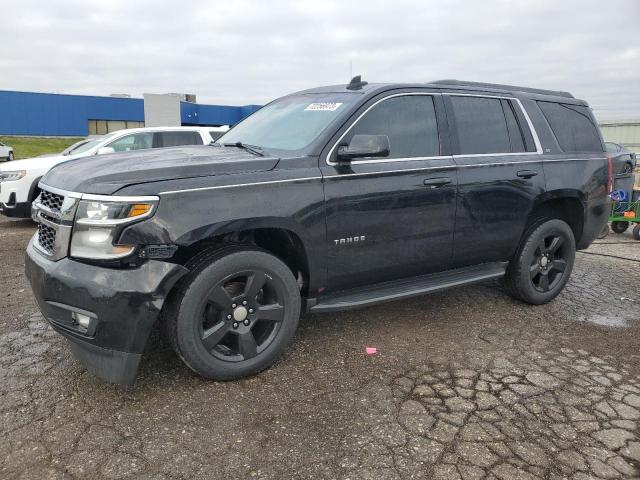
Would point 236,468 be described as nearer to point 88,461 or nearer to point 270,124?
point 88,461

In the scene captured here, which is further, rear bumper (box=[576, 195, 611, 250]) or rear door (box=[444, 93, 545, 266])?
rear bumper (box=[576, 195, 611, 250])

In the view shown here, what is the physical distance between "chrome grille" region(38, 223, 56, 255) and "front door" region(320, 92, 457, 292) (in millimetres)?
1649

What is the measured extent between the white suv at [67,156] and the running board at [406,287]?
3908mm

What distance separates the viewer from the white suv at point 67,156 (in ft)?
26.2

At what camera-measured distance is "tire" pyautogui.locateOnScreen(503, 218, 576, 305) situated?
4.61 meters

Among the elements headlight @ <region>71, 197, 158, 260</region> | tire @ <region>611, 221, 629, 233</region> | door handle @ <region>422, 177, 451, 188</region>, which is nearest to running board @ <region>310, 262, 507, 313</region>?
door handle @ <region>422, 177, 451, 188</region>

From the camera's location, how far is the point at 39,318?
4.28 meters

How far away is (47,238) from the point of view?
10.2ft

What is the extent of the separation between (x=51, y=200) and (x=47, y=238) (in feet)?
0.75

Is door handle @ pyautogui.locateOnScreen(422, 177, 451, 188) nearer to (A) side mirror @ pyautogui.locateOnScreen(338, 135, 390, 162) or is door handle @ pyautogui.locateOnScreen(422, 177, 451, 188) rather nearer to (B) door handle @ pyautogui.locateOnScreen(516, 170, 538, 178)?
(A) side mirror @ pyautogui.locateOnScreen(338, 135, 390, 162)

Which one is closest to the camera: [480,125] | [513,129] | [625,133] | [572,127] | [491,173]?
[491,173]

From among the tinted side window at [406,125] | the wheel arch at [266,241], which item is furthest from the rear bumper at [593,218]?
the wheel arch at [266,241]

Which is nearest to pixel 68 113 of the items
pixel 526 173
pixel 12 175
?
pixel 12 175

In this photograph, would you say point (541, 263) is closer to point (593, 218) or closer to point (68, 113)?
point (593, 218)
